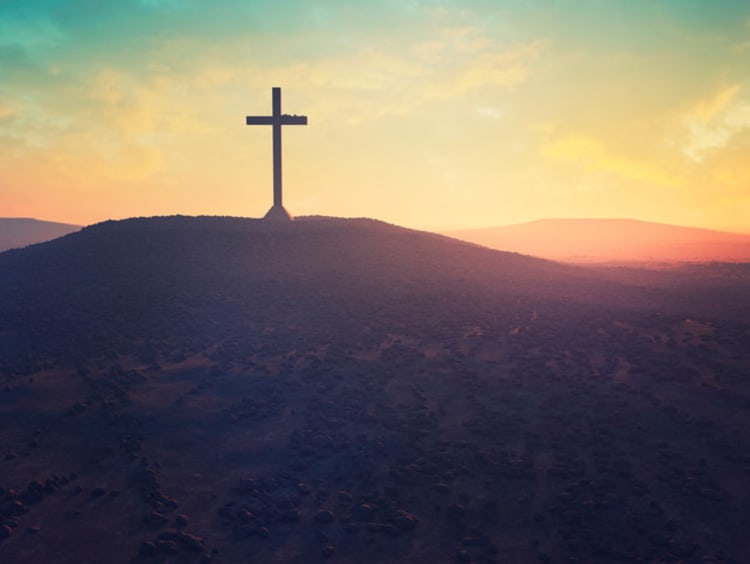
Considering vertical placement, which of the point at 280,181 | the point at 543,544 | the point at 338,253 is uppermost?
the point at 280,181

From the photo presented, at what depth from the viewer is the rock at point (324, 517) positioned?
1061cm

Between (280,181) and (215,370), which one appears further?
(280,181)

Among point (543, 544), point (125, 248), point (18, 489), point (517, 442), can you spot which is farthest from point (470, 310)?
point (125, 248)

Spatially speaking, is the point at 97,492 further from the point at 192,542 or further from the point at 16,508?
the point at 192,542

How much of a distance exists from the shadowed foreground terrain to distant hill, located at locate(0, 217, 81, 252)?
447ft

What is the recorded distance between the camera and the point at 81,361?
18.7 metres

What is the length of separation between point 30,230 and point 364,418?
172 meters

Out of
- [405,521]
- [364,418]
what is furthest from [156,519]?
[364,418]

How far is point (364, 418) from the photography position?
14578mm

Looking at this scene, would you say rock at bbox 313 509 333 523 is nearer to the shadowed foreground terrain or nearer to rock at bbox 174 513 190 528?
the shadowed foreground terrain

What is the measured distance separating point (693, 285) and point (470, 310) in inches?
643

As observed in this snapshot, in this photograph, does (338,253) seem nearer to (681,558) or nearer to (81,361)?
(81,361)

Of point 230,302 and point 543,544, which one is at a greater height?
point 230,302

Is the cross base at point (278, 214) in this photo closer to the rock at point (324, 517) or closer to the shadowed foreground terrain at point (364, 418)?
the shadowed foreground terrain at point (364, 418)
